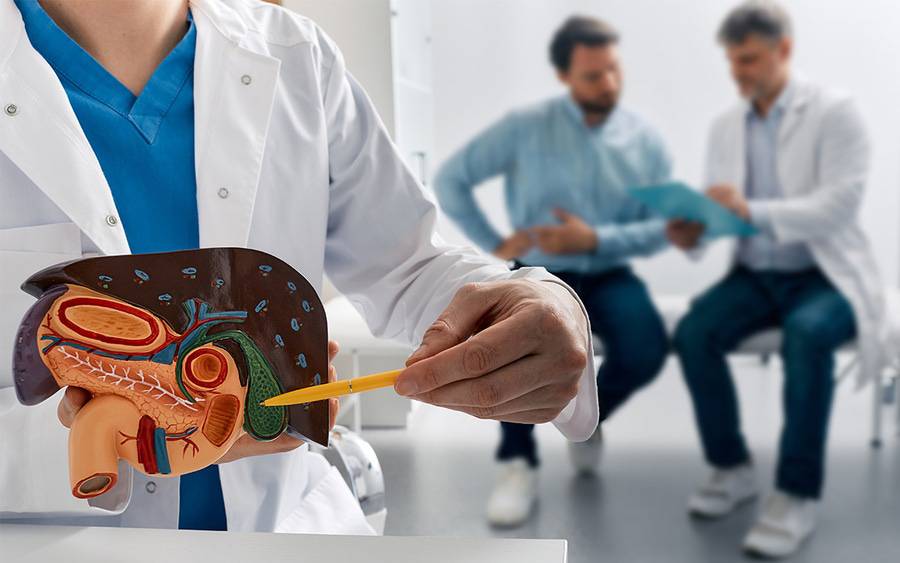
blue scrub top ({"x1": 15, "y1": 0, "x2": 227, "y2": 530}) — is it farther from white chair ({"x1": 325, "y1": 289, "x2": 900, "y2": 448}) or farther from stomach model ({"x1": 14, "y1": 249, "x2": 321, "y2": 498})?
white chair ({"x1": 325, "y1": 289, "x2": 900, "y2": 448})

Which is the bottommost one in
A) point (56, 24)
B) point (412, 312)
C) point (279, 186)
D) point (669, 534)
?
point (669, 534)

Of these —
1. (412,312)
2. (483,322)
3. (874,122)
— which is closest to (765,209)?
(874,122)

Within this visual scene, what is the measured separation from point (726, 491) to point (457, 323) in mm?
1803

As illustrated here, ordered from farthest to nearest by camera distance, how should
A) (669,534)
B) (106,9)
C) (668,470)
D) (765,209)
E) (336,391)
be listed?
(668,470) < (669,534) < (765,209) < (106,9) < (336,391)

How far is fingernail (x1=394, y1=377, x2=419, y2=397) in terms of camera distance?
0.55m

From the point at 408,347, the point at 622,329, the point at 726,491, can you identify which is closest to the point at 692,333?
→ the point at 622,329

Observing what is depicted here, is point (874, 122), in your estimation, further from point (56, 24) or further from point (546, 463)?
point (56, 24)

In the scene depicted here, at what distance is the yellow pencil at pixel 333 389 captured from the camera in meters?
0.55

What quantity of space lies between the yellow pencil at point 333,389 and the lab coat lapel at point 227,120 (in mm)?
221

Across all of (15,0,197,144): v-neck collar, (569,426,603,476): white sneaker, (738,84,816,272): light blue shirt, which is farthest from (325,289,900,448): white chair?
(15,0,197,144): v-neck collar

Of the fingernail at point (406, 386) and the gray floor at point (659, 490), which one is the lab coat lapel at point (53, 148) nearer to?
the fingernail at point (406, 386)

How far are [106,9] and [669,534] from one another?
1.81m

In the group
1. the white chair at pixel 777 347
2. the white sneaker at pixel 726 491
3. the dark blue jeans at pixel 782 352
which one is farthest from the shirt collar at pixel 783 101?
the white sneaker at pixel 726 491

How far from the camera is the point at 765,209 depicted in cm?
190
